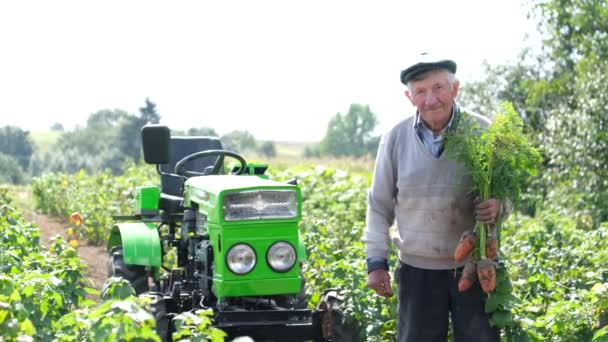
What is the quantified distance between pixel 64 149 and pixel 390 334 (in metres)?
30.5

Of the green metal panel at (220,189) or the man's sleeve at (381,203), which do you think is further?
the green metal panel at (220,189)

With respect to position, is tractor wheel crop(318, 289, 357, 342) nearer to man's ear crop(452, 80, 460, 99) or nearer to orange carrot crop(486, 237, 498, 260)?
orange carrot crop(486, 237, 498, 260)

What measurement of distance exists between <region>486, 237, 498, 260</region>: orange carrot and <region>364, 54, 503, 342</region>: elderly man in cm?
15

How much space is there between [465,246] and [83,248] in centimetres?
1110

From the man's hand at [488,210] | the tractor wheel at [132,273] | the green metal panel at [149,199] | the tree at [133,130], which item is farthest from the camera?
the tree at [133,130]

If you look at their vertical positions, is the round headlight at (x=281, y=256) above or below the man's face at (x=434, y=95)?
below

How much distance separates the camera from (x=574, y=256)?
8234 millimetres

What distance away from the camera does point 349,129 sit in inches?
2781

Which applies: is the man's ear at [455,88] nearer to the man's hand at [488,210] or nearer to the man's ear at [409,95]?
the man's ear at [409,95]

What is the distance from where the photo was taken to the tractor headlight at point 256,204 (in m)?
6.09

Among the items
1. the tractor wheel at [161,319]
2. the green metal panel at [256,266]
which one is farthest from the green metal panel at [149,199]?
the green metal panel at [256,266]

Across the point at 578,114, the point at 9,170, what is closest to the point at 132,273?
the point at 578,114

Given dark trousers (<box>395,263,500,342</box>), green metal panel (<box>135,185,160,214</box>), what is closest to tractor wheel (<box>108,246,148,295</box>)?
green metal panel (<box>135,185,160,214</box>)

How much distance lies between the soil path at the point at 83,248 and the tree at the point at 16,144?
972 mm
